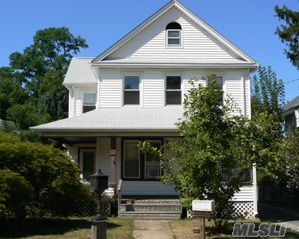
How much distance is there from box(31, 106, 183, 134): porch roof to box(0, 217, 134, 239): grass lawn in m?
4.35

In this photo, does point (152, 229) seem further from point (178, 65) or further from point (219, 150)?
point (178, 65)

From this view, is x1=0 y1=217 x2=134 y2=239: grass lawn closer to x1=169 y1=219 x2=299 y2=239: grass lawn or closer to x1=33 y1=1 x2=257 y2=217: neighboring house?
x1=169 y1=219 x2=299 y2=239: grass lawn

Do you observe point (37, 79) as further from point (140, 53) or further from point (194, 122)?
point (194, 122)

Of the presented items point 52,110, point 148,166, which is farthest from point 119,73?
point 52,110

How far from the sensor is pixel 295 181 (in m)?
27.3

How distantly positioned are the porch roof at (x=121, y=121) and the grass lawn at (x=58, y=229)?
14.3 ft

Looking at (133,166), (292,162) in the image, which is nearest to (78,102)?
(133,166)

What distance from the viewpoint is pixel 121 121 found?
72.7 ft

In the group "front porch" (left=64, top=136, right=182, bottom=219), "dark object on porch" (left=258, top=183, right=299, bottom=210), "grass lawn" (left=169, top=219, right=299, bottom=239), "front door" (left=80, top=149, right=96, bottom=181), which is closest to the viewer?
"grass lawn" (left=169, top=219, right=299, bottom=239)

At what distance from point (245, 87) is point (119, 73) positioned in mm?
6143

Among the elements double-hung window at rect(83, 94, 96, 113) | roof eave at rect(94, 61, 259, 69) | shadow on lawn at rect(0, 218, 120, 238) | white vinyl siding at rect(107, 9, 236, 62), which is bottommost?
shadow on lawn at rect(0, 218, 120, 238)

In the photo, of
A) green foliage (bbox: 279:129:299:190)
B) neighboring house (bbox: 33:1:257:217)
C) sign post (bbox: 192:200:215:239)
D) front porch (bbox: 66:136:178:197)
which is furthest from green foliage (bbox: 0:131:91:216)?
green foliage (bbox: 279:129:299:190)

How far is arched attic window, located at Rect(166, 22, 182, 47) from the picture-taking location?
24.7m

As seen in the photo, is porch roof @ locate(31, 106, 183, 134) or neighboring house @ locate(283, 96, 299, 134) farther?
neighboring house @ locate(283, 96, 299, 134)
